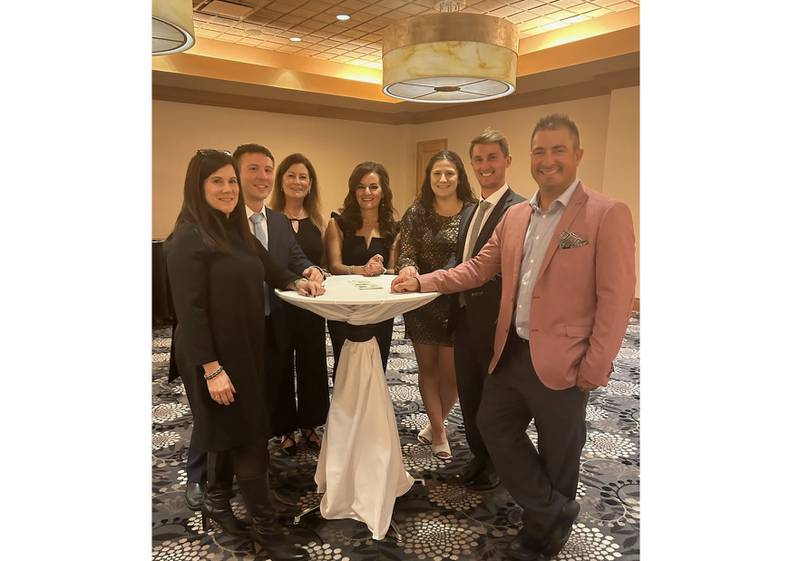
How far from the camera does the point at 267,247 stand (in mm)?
2414

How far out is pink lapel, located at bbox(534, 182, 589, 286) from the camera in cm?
180

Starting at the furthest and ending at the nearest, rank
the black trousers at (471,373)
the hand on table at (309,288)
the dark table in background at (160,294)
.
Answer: the dark table in background at (160,294), the black trousers at (471,373), the hand on table at (309,288)

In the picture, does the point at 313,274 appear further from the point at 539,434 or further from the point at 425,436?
the point at 425,436

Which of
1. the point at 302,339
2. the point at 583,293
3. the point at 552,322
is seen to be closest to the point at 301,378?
the point at 302,339

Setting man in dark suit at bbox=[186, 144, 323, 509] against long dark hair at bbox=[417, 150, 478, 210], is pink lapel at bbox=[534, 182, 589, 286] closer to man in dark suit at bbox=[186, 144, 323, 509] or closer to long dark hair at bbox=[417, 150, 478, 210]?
long dark hair at bbox=[417, 150, 478, 210]

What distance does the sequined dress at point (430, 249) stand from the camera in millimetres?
2590

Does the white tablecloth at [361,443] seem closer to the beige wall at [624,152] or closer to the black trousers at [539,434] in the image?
the black trousers at [539,434]

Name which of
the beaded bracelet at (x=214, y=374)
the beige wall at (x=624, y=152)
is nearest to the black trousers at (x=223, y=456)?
the beaded bracelet at (x=214, y=374)

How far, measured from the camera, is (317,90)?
3562 millimetres

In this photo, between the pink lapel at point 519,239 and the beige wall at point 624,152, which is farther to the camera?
the pink lapel at point 519,239

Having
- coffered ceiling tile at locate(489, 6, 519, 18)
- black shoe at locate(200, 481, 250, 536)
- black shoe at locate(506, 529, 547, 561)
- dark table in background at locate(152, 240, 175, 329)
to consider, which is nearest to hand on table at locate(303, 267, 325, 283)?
black shoe at locate(200, 481, 250, 536)

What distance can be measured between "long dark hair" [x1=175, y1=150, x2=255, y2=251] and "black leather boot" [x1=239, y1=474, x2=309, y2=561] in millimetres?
922

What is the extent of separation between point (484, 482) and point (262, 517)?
107 cm
